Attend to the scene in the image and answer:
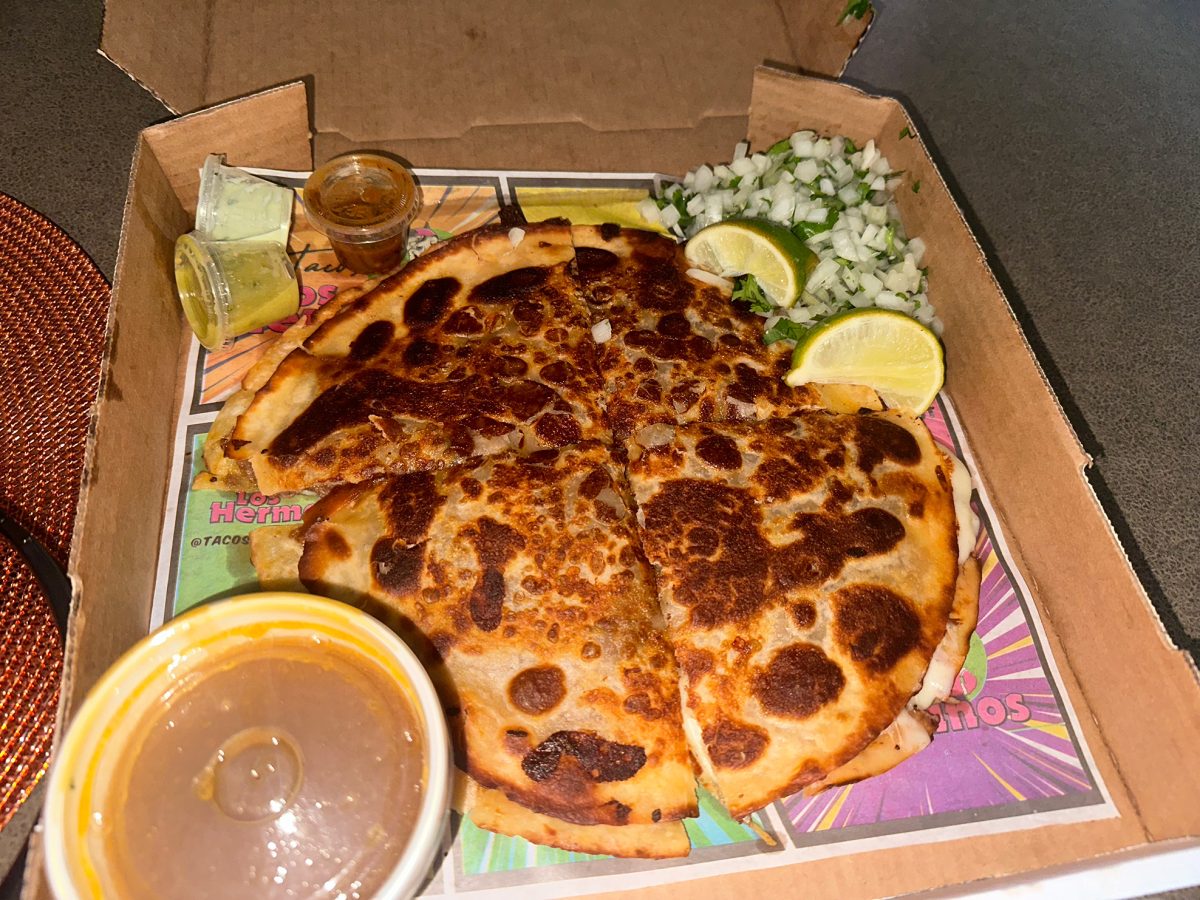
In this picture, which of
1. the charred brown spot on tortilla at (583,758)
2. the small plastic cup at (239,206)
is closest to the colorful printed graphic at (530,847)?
the charred brown spot on tortilla at (583,758)

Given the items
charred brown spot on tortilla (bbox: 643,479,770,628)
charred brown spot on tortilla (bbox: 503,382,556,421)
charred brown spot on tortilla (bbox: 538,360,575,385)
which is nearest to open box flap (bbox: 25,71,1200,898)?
charred brown spot on tortilla (bbox: 643,479,770,628)

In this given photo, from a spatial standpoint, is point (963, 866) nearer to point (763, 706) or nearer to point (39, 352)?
point (763, 706)

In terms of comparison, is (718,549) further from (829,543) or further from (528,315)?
(528,315)

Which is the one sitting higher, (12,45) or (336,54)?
(336,54)

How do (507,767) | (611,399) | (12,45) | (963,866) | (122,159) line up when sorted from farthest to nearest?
1. (12,45)
2. (122,159)
3. (611,399)
4. (963,866)
5. (507,767)

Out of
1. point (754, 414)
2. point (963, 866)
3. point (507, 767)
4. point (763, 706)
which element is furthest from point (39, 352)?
point (963, 866)

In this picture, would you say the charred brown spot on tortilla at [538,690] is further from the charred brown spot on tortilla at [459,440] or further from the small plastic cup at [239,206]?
the small plastic cup at [239,206]
